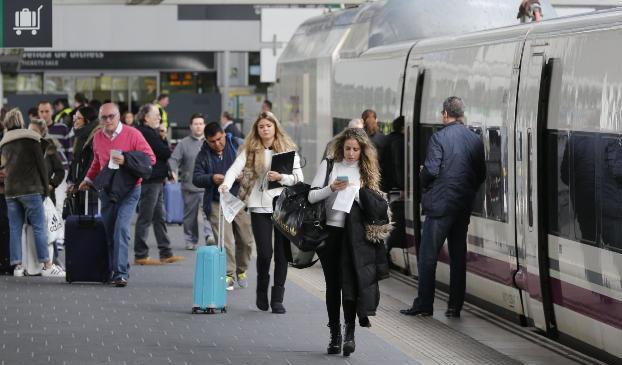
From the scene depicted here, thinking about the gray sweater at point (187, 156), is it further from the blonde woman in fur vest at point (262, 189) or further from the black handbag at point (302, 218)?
the black handbag at point (302, 218)

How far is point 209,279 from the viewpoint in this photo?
13055 mm

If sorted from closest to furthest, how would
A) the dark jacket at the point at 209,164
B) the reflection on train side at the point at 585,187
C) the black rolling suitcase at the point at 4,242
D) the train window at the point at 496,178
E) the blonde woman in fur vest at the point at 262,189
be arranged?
1. the reflection on train side at the point at 585,187
2. the train window at the point at 496,178
3. the blonde woman in fur vest at the point at 262,189
4. the dark jacket at the point at 209,164
5. the black rolling suitcase at the point at 4,242

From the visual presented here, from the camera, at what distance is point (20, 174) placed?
15.8 meters

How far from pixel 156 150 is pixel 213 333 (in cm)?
625

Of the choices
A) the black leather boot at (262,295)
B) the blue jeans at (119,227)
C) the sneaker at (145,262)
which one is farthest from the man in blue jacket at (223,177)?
the sneaker at (145,262)

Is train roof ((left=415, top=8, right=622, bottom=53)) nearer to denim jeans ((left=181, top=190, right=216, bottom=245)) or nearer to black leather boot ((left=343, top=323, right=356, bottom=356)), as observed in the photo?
black leather boot ((left=343, top=323, right=356, bottom=356))

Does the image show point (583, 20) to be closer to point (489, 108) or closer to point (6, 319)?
point (489, 108)

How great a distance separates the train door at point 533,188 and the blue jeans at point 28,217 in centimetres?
574

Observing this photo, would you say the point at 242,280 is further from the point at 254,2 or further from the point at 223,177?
the point at 254,2

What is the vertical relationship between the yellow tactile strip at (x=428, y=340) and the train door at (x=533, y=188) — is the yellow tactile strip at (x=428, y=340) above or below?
below

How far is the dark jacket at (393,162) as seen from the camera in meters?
16.1

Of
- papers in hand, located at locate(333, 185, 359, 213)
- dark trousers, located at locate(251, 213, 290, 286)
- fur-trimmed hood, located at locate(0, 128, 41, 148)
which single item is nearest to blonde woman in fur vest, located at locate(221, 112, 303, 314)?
dark trousers, located at locate(251, 213, 290, 286)

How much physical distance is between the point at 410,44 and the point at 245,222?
3.11 meters

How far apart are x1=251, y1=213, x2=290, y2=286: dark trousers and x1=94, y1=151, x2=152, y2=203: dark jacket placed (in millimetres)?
2049
